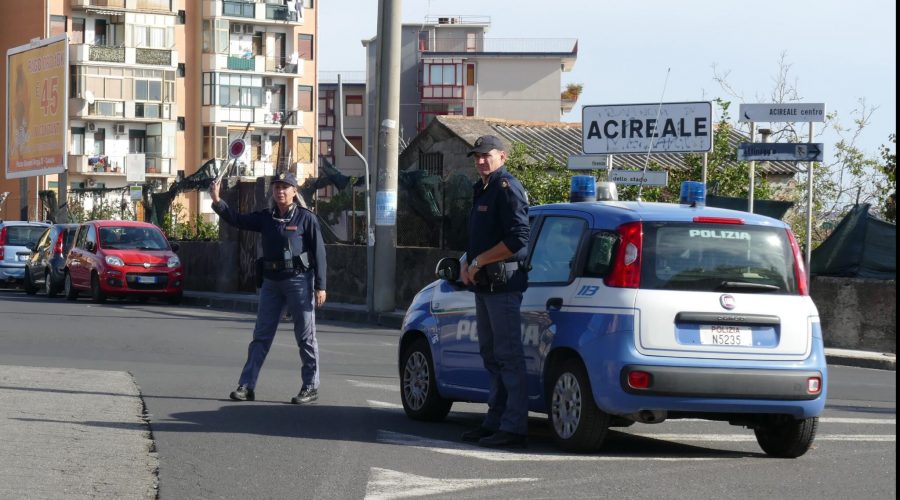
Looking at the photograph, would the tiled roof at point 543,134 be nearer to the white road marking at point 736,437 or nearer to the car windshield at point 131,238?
the car windshield at point 131,238

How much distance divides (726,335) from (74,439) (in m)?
4.20

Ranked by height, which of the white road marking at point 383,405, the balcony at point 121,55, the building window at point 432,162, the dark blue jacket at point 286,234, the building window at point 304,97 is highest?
the balcony at point 121,55

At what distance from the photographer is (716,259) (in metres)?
9.23

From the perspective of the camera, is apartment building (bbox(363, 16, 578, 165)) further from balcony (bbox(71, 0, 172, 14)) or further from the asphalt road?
the asphalt road

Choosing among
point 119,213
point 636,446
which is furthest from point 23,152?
point 636,446

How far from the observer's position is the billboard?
50656 millimetres

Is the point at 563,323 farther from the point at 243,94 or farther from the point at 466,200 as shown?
the point at 243,94

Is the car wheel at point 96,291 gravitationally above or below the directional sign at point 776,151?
below

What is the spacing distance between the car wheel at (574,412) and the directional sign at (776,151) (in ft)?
38.3

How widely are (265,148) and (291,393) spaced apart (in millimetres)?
81018

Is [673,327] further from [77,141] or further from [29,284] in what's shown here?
[77,141]

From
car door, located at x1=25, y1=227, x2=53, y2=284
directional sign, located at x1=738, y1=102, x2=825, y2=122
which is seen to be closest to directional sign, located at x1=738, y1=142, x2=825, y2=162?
directional sign, located at x1=738, y1=102, x2=825, y2=122

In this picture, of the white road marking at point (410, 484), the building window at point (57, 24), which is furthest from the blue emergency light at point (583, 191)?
the building window at point (57, 24)

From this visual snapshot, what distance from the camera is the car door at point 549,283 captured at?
31.2ft
